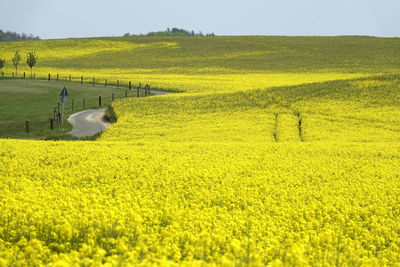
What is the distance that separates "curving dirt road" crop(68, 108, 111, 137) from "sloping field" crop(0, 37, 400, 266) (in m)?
1.83

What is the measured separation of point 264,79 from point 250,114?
31806mm

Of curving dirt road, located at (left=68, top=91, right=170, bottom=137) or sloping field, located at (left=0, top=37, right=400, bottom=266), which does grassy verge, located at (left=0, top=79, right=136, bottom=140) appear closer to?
curving dirt road, located at (left=68, top=91, right=170, bottom=137)

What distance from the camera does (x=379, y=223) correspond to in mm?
10578

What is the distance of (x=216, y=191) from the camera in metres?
11.9

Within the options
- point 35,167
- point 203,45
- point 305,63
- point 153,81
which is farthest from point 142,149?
point 203,45

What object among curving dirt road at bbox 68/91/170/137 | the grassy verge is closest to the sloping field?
curving dirt road at bbox 68/91/170/137

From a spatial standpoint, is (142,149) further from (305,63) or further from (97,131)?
(305,63)

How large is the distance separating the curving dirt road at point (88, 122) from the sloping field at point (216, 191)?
1828mm

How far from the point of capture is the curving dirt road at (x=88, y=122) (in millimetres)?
30641

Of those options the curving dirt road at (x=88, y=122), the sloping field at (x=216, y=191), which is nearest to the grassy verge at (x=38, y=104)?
the curving dirt road at (x=88, y=122)

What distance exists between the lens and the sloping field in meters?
7.96

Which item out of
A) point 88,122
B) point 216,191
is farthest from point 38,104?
point 216,191

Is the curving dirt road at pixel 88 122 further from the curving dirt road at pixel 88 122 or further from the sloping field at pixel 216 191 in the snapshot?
the sloping field at pixel 216 191

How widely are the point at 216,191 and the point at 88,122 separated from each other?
78.3 ft
